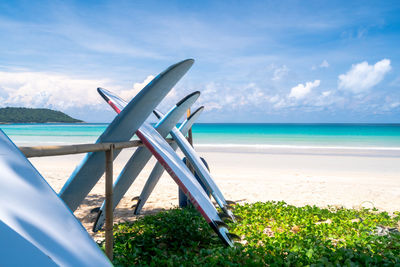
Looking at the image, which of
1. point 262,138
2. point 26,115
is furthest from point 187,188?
point 26,115

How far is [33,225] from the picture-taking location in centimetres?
144

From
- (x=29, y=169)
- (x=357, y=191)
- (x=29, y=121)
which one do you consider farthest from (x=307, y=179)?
(x=29, y=121)

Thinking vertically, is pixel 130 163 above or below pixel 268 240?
above

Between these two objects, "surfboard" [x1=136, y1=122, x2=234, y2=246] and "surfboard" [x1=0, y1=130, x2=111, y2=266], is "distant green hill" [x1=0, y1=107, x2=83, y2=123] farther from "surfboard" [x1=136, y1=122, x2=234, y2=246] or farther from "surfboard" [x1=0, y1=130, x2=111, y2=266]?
"surfboard" [x1=0, y1=130, x2=111, y2=266]

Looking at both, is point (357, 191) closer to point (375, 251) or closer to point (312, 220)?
point (312, 220)

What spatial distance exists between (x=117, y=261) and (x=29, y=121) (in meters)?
84.1

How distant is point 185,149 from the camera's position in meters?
5.52

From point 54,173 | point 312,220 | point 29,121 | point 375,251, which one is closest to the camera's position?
point 375,251

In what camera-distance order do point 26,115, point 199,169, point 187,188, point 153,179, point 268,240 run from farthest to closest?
point 26,115 → point 153,179 → point 199,169 → point 268,240 → point 187,188

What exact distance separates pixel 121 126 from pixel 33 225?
2.07 meters

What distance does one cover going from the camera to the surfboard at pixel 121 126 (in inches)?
132

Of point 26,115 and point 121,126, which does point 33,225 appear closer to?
point 121,126

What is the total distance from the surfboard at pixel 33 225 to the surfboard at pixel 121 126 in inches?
65.8

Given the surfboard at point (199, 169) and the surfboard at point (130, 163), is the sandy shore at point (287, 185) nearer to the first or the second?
the surfboard at point (130, 163)
